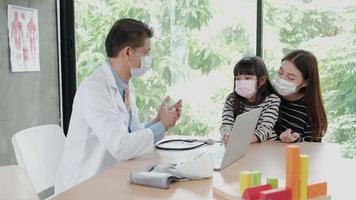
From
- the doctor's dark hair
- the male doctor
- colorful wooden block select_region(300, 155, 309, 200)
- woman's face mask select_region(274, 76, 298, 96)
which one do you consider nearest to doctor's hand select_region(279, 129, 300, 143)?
woman's face mask select_region(274, 76, 298, 96)

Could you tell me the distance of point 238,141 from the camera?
1636mm

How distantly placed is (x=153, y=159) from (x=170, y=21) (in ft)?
5.41

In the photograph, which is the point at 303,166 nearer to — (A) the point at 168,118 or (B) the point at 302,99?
(A) the point at 168,118

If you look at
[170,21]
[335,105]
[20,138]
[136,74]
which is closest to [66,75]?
[170,21]

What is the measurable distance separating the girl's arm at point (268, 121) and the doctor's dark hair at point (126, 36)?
0.66m

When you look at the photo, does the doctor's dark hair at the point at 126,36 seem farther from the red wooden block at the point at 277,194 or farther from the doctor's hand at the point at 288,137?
the red wooden block at the point at 277,194

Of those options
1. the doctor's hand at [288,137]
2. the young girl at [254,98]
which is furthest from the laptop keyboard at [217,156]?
the doctor's hand at [288,137]

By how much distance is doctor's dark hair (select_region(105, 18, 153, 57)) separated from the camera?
1.96m

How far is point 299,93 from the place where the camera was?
226 centimetres

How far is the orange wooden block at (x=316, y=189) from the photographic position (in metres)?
1.13

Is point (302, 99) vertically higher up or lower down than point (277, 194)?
higher up

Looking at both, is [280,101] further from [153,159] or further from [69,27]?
[69,27]

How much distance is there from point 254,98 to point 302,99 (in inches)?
9.4

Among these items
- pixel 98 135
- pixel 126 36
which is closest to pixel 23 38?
pixel 126 36
